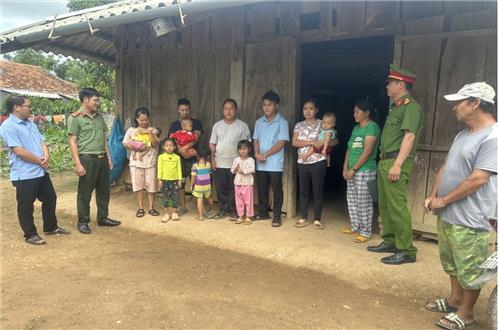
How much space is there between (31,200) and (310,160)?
3.25 meters

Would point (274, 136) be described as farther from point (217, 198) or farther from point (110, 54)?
point (110, 54)

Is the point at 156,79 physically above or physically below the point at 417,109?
above

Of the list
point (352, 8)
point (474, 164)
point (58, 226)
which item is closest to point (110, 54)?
point (58, 226)

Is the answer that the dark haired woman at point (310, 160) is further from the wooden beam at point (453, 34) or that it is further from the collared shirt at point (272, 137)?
the wooden beam at point (453, 34)

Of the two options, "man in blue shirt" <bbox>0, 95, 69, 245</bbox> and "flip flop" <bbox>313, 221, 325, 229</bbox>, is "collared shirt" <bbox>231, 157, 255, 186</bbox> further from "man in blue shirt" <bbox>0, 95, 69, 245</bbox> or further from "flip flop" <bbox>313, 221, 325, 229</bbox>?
"man in blue shirt" <bbox>0, 95, 69, 245</bbox>

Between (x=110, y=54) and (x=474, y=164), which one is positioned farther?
(x=110, y=54)

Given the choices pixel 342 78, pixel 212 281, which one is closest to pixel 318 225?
pixel 212 281

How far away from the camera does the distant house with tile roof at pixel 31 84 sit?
22.2 meters

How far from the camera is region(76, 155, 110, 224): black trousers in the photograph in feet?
16.0

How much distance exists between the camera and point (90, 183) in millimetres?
4914

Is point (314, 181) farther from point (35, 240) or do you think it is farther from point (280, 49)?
point (35, 240)

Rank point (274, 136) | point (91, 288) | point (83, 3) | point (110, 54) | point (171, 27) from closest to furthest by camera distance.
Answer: point (91, 288), point (171, 27), point (274, 136), point (110, 54), point (83, 3)

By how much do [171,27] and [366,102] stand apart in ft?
7.30

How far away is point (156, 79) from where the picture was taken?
21.2ft
